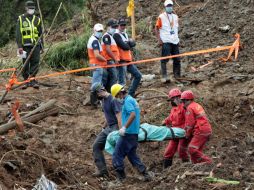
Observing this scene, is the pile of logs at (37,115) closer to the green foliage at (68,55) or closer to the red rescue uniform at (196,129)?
the red rescue uniform at (196,129)

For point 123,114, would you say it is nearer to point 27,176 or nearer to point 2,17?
point 27,176

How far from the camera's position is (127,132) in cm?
990

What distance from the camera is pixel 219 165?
8906 millimetres

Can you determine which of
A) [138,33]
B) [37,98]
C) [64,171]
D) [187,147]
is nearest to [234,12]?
[138,33]

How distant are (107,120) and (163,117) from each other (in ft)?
9.01

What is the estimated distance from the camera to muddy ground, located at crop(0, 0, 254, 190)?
9.29m

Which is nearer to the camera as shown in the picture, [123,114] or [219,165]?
[219,165]

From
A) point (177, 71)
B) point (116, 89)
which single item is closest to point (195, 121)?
point (116, 89)

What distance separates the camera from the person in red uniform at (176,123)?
1058cm

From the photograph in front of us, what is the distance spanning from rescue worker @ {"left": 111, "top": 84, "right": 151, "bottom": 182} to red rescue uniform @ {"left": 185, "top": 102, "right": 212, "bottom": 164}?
830 mm

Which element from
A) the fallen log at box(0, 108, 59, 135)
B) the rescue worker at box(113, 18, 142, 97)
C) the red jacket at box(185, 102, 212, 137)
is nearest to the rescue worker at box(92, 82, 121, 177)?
the red jacket at box(185, 102, 212, 137)

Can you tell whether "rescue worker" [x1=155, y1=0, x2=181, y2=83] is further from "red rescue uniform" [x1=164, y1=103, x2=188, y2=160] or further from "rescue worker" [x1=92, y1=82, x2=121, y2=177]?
"rescue worker" [x1=92, y1=82, x2=121, y2=177]

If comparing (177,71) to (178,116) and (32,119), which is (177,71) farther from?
(178,116)

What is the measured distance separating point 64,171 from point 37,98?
5.01 m
